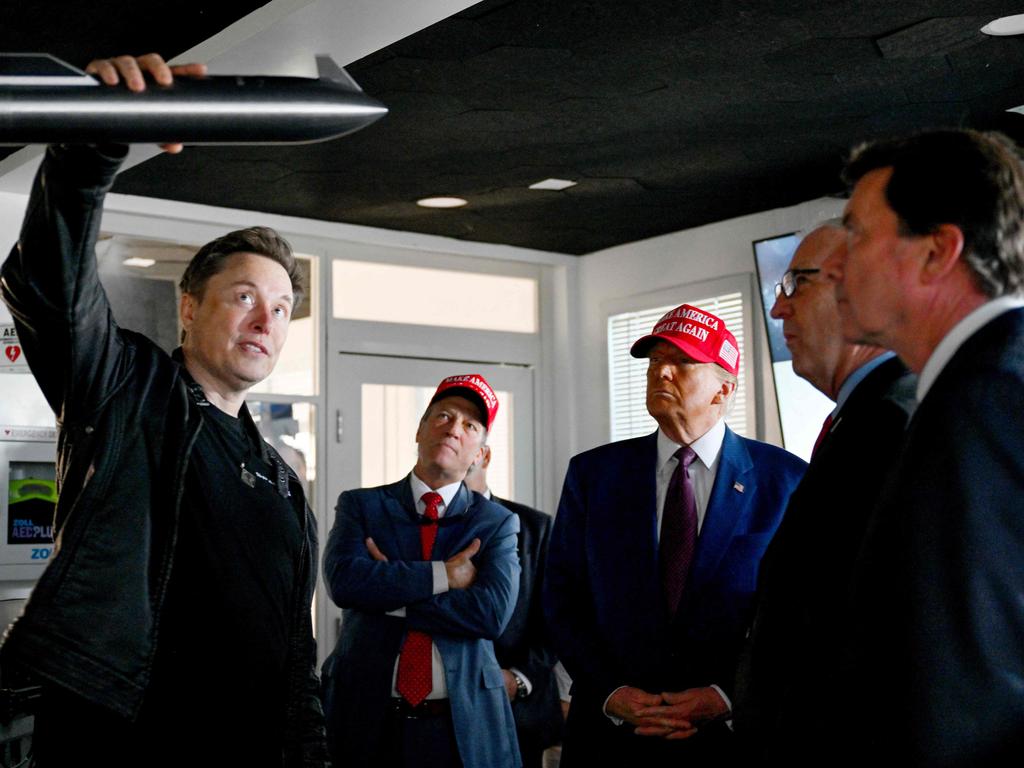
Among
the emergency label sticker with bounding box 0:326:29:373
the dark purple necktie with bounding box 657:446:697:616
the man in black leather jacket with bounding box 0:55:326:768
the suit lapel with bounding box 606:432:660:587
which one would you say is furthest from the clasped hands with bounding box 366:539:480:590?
the emergency label sticker with bounding box 0:326:29:373

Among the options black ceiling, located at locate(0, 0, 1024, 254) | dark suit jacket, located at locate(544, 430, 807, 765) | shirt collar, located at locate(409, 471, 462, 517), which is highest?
black ceiling, located at locate(0, 0, 1024, 254)

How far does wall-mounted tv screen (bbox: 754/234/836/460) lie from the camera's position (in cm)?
479

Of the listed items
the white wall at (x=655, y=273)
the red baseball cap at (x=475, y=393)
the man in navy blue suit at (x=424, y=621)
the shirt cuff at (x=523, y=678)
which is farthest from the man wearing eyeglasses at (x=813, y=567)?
the white wall at (x=655, y=273)

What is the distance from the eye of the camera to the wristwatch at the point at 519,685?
10.8ft

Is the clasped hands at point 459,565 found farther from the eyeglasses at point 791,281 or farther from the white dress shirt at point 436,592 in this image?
the eyeglasses at point 791,281

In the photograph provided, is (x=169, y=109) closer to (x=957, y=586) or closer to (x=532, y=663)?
(x=957, y=586)

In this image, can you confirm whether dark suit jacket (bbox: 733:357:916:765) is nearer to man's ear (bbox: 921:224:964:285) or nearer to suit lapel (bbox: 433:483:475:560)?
man's ear (bbox: 921:224:964:285)

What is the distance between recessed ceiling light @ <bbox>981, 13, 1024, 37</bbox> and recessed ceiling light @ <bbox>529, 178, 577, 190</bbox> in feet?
5.91

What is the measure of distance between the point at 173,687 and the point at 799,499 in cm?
86

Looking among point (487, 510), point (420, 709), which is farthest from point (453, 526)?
point (420, 709)

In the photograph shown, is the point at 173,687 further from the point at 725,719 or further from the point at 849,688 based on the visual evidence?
the point at 725,719

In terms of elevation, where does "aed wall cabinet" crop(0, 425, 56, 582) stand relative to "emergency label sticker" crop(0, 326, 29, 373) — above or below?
below

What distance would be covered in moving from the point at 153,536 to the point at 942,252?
1030 mm

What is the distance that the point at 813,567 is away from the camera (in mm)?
1467
